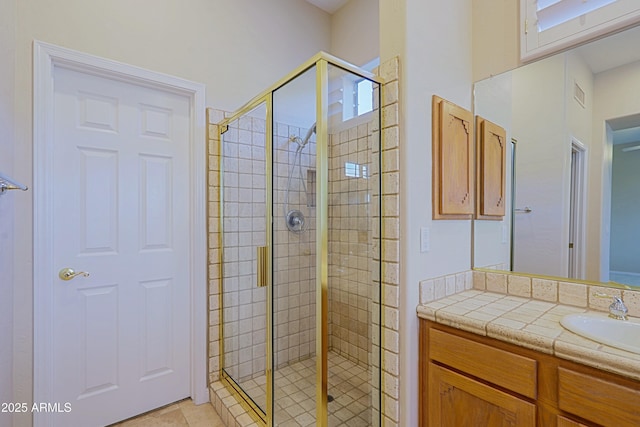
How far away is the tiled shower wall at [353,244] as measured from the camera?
1488 mm

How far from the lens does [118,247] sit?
1.81 metres

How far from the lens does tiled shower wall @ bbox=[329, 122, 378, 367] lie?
4.88 ft

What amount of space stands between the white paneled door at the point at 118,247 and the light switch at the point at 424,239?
5.14 ft

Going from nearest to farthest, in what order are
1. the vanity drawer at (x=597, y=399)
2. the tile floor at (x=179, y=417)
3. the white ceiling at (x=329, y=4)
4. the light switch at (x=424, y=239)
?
the vanity drawer at (x=597, y=399) → the light switch at (x=424, y=239) → the tile floor at (x=179, y=417) → the white ceiling at (x=329, y=4)

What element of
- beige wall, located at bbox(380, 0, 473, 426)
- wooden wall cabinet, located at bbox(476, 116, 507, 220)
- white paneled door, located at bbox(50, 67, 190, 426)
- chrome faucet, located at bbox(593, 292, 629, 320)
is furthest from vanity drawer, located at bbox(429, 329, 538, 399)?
white paneled door, located at bbox(50, 67, 190, 426)

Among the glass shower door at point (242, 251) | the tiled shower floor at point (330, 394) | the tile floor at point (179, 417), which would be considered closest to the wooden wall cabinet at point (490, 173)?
the tiled shower floor at point (330, 394)

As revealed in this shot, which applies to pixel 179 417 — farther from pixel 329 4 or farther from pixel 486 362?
pixel 329 4

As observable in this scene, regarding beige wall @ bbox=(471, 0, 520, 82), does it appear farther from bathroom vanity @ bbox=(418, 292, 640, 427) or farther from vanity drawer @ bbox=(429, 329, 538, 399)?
vanity drawer @ bbox=(429, 329, 538, 399)

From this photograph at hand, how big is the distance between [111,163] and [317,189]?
54.1 inches

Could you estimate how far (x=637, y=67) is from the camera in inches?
49.8

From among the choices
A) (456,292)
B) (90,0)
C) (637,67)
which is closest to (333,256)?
(456,292)

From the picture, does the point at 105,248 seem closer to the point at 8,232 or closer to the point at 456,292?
the point at 8,232

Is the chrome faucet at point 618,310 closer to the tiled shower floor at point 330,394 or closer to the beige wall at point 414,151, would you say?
the beige wall at point 414,151

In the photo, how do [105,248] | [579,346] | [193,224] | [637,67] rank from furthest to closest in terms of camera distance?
1. [193,224]
2. [105,248]
3. [637,67]
4. [579,346]
